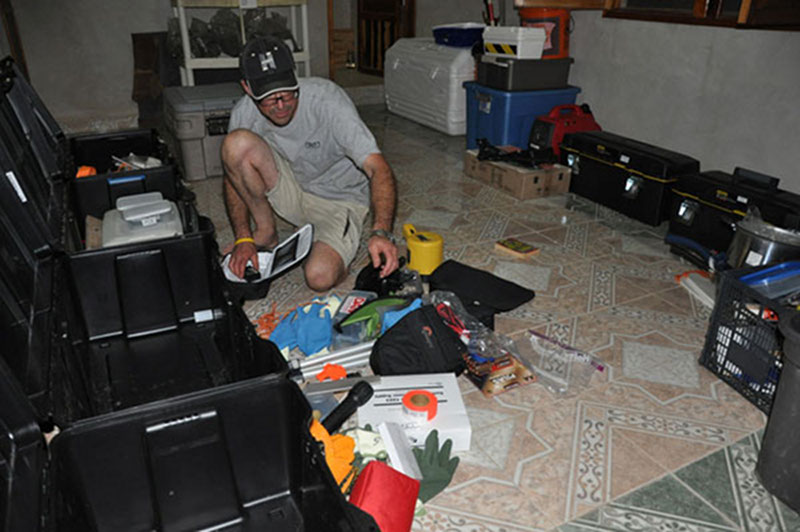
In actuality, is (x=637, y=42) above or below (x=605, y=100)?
above

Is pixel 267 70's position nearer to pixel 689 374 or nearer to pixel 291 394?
pixel 291 394

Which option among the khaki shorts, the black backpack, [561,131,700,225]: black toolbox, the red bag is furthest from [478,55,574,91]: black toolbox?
the red bag

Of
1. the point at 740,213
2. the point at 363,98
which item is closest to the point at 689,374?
the point at 740,213

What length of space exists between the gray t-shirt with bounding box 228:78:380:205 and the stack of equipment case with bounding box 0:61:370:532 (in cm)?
74

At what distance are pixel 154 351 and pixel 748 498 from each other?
1521mm

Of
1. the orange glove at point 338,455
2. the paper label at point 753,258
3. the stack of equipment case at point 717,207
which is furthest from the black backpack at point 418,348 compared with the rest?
the stack of equipment case at point 717,207

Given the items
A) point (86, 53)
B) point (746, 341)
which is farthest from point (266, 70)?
point (86, 53)

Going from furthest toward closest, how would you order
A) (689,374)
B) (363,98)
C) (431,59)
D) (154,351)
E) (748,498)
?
(363,98) → (431,59) → (689,374) → (154,351) → (748,498)

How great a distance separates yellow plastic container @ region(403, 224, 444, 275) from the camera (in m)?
2.21

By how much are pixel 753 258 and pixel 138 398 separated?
2030mm

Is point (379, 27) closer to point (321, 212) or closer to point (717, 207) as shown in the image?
point (321, 212)

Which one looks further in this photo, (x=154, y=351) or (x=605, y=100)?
(x=605, y=100)

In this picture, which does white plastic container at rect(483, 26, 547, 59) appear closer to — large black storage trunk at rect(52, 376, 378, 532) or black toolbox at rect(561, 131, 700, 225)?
black toolbox at rect(561, 131, 700, 225)

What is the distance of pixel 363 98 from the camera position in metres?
5.84
